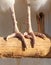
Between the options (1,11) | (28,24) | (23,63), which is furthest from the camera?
(1,11)

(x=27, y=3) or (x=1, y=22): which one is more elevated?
(x=27, y=3)

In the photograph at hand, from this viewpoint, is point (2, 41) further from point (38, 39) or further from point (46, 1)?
point (46, 1)

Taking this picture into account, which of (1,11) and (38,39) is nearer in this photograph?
(38,39)

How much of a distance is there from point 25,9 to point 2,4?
0.22 meters

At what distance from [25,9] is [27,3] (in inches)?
5.3

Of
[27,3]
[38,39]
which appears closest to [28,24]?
[27,3]

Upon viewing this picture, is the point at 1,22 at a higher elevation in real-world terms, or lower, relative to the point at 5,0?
lower

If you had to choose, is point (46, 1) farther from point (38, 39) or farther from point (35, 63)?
point (35, 63)

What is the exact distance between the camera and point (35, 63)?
3.48 ft

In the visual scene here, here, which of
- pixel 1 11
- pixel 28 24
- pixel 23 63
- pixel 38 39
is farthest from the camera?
pixel 1 11

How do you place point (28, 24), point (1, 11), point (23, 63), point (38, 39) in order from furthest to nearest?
point (1, 11), point (28, 24), point (38, 39), point (23, 63)

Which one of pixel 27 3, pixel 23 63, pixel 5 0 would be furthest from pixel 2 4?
pixel 23 63

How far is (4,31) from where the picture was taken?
1658 millimetres

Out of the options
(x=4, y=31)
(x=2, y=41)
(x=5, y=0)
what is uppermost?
(x=5, y=0)
